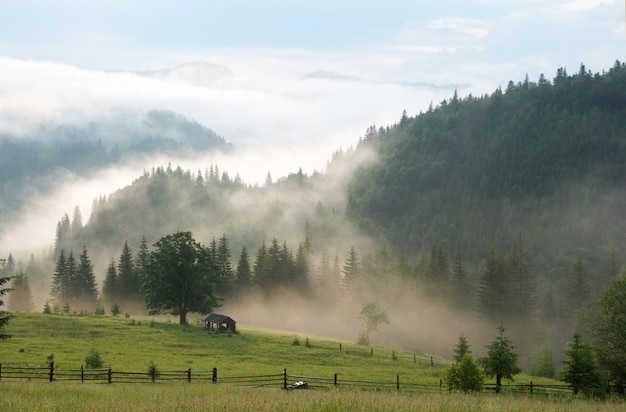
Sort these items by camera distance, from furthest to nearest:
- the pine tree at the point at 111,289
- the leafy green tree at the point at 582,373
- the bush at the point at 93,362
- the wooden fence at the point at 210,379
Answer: the pine tree at the point at 111,289 < the bush at the point at 93,362 < the wooden fence at the point at 210,379 < the leafy green tree at the point at 582,373

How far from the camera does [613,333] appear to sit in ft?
175

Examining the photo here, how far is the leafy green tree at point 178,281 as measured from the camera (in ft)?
300

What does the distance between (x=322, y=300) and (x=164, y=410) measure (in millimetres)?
113915

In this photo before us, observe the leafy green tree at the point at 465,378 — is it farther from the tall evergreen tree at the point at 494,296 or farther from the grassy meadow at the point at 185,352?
the tall evergreen tree at the point at 494,296

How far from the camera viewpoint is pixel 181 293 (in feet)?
300

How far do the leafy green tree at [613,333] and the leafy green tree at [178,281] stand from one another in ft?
185

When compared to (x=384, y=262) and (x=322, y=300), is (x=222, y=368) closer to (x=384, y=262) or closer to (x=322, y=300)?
(x=322, y=300)

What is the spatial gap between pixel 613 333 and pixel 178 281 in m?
61.6

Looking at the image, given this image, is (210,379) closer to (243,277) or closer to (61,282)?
(243,277)

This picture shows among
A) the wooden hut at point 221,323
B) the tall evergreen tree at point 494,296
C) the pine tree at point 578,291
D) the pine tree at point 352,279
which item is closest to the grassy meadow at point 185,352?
the wooden hut at point 221,323

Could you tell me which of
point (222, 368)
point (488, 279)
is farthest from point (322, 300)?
point (222, 368)

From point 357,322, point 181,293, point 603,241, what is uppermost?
point 603,241

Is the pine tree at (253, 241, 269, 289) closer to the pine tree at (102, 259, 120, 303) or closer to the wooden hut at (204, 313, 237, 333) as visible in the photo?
the pine tree at (102, 259, 120, 303)

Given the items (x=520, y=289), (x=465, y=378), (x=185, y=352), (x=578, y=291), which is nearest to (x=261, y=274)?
(x=520, y=289)
